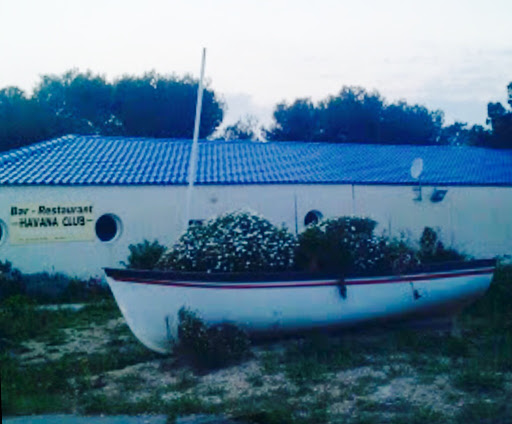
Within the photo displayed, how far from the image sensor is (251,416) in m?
6.35

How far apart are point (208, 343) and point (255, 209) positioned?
12.0m

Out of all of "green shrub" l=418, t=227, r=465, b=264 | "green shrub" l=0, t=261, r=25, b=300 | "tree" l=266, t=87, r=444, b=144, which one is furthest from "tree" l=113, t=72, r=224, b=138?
"green shrub" l=418, t=227, r=465, b=264

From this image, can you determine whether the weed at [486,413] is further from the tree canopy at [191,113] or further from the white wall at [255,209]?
the tree canopy at [191,113]

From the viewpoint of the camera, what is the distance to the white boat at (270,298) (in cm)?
889

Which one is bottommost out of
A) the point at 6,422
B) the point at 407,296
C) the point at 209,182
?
the point at 6,422

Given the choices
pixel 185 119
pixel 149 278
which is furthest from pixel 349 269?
pixel 185 119

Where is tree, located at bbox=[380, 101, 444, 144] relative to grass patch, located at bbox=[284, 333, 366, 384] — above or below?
above

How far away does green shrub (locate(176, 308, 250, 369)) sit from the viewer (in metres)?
8.39

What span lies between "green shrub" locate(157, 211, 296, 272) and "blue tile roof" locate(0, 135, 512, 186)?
8683mm

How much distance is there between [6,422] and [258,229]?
184 inches

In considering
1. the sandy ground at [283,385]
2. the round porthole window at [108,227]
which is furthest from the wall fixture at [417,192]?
the sandy ground at [283,385]

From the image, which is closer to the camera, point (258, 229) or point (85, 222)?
point (258, 229)

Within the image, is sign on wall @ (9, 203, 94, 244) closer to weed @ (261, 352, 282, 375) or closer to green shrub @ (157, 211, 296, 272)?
green shrub @ (157, 211, 296, 272)

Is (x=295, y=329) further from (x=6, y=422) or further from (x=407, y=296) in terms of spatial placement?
(x=6, y=422)
